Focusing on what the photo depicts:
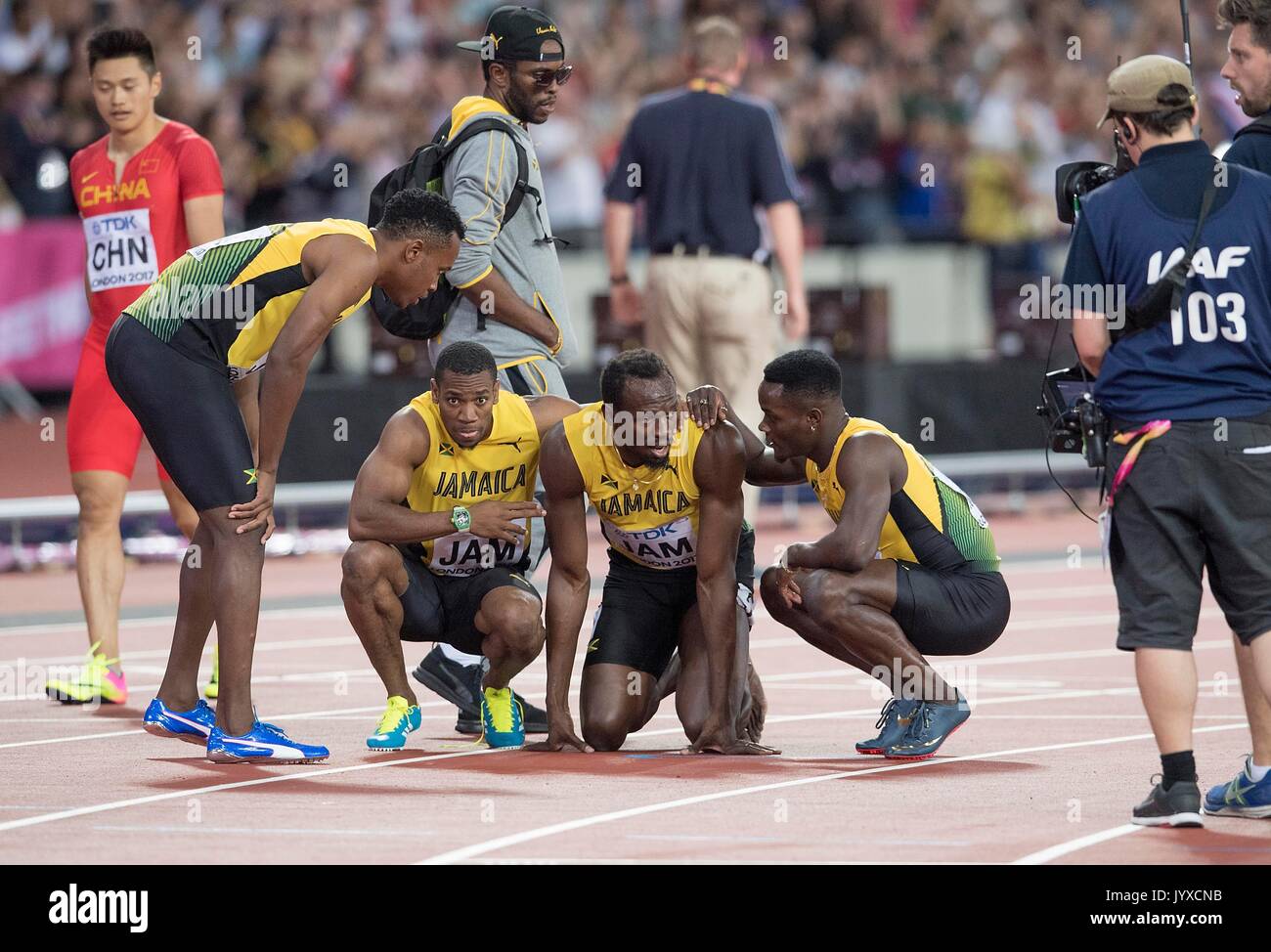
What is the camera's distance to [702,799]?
23.4 ft

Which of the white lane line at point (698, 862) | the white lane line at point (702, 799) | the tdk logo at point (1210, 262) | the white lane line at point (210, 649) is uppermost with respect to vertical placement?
the tdk logo at point (1210, 262)

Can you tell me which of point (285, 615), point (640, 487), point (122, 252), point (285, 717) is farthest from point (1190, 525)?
point (285, 615)

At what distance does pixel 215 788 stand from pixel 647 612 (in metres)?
2.04

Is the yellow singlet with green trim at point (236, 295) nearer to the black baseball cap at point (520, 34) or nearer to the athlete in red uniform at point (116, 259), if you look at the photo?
the black baseball cap at point (520, 34)

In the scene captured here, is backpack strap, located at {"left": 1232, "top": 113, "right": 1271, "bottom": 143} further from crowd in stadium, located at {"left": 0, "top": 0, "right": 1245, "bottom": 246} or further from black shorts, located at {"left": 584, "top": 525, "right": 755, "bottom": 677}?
crowd in stadium, located at {"left": 0, "top": 0, "right": 1245, "bottom": 246}

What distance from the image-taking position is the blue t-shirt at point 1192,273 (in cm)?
650

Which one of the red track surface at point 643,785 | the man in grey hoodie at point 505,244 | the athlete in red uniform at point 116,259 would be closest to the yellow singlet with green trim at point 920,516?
the red track surface at point 643,785

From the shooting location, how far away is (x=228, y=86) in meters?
19.0

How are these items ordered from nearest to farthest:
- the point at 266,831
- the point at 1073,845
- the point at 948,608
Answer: the point at 1073,845 < the point at 266,831 < the point at 948,608

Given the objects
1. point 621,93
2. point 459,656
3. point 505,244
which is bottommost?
point 459,656

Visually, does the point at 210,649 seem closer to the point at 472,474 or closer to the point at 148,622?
the point at 148,622
